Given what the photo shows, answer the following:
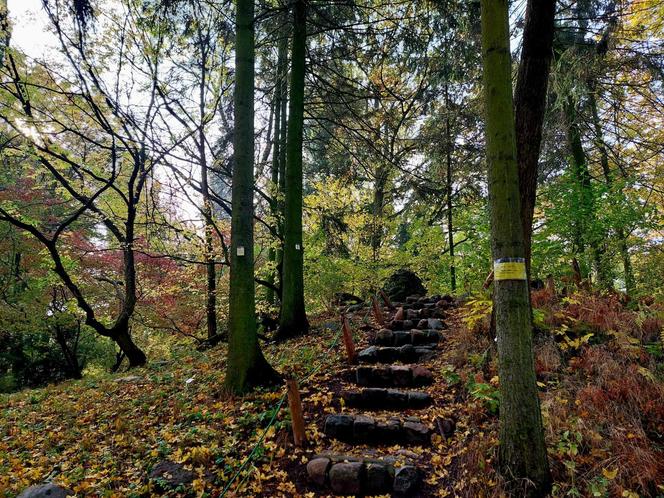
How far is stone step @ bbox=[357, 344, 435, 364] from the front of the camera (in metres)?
5.58

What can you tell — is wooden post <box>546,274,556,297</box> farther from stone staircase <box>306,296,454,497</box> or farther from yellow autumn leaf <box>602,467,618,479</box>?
yellow autumn leaf <box>602,467,618,479</box>

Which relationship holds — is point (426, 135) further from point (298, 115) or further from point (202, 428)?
point (202, 428)

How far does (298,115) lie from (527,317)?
673 cm

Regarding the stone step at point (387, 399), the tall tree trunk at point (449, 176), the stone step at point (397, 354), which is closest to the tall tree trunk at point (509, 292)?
the stone step at point (387, 399)

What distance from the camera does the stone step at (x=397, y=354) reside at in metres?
5.58

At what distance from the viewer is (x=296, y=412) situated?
3.77m

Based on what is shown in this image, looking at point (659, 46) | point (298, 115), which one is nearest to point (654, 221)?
point (659, 46)

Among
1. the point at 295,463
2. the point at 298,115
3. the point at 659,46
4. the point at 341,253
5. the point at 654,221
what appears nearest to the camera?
the point at 295,463

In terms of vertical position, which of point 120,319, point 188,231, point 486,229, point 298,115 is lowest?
point 120,319

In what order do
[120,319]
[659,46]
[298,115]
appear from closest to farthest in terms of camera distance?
[659,46]
[298,115]
[120,319]

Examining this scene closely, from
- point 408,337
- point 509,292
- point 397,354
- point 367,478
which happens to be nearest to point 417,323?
point 408,337

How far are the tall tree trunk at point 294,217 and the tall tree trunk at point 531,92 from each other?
453 centimetres

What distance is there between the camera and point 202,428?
428 cm

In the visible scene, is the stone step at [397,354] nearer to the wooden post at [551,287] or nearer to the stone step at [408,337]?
the stone step at [408,337]
